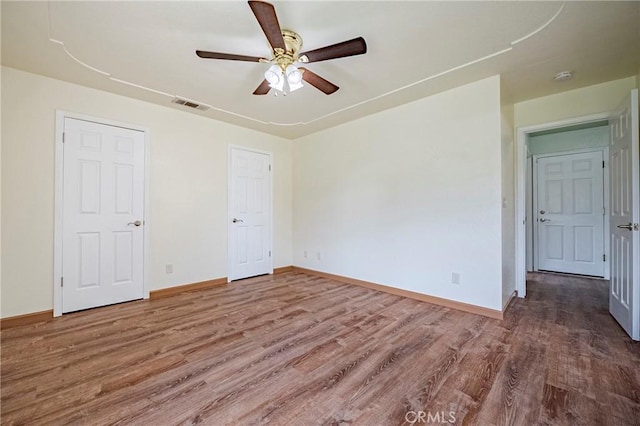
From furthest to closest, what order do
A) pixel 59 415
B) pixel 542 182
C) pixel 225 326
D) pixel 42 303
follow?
pixel 542 182, pixel 42 303, pixel 225 326, pixel 59 415

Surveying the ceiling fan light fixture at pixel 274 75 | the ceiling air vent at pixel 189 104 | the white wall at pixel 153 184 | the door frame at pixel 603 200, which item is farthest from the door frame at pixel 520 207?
the ceiling air vent at pixel 189 104

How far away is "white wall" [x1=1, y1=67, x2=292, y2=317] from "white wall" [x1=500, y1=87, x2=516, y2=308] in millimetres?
3418

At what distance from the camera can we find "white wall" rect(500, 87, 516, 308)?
286 cm

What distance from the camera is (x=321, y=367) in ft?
6.07

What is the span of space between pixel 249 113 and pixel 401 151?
220 cm

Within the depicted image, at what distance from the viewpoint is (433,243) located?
3170 mm

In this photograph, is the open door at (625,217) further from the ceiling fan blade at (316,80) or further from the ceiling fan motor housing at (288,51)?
the ceiling fan motor housing at (288,51)

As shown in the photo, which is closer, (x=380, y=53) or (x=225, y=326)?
(x=380, y=53)

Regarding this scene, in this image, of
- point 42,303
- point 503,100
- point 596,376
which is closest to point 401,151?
point 503,100

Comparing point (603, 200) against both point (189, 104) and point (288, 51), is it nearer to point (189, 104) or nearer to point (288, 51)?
point (288, 51)

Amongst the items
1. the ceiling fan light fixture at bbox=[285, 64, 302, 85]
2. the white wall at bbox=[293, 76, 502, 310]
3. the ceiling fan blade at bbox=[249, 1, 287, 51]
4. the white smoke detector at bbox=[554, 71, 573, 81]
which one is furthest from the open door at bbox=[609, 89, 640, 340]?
the ceiling fan blade at bbox=[249, 1, 287, 51]

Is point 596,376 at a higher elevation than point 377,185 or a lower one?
lower

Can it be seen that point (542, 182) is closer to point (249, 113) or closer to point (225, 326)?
point (249, 113)

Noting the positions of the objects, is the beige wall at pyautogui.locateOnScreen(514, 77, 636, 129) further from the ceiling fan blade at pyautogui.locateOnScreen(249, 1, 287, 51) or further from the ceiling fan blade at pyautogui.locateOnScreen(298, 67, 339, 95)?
the ceiling fan blade at pyautogui.locateOnScreen(249, 1, 287, 51)
